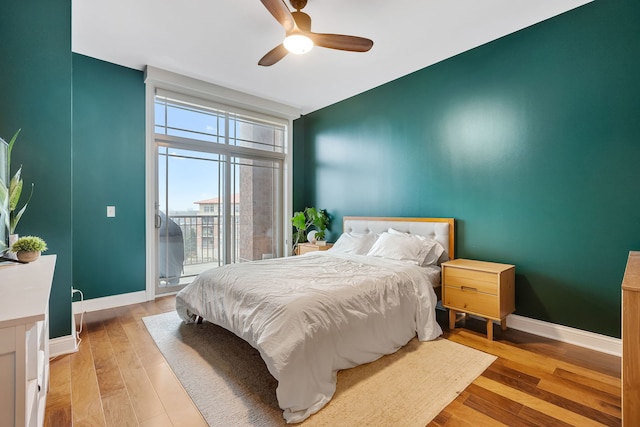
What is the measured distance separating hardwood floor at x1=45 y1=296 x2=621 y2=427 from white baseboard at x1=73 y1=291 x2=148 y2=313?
840mm

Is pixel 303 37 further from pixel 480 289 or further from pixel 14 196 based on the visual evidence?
pixel 480 289

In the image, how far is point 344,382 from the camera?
1.97 metres

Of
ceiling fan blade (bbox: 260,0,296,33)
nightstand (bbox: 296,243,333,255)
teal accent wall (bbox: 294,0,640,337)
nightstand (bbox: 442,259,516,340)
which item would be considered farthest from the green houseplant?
teal accent wall (bbox: 294,0,640,337)

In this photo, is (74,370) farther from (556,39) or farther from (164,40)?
(556,39)

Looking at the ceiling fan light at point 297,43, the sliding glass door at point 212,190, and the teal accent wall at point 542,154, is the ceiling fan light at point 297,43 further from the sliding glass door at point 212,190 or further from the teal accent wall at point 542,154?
the sliding glass door at point 212,190

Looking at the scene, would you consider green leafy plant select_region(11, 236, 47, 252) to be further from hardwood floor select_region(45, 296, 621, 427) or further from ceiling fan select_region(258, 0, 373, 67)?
ceiling fan select_region(258, 0, 373, 67)

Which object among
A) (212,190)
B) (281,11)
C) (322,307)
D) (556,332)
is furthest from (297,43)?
(556,332)

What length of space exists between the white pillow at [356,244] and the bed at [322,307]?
0.35 meters

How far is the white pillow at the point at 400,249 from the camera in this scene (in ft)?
10.2

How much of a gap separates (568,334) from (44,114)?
4.71 meters

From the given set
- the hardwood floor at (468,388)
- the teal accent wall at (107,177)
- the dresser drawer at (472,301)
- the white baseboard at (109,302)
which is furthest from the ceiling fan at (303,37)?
the white baseboard at (109,302)

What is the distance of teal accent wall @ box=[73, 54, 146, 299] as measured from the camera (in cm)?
330

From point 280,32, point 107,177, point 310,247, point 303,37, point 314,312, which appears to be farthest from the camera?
point 310,247

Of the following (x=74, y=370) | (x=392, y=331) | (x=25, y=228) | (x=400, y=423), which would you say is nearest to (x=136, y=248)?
(x=25, y=228)
